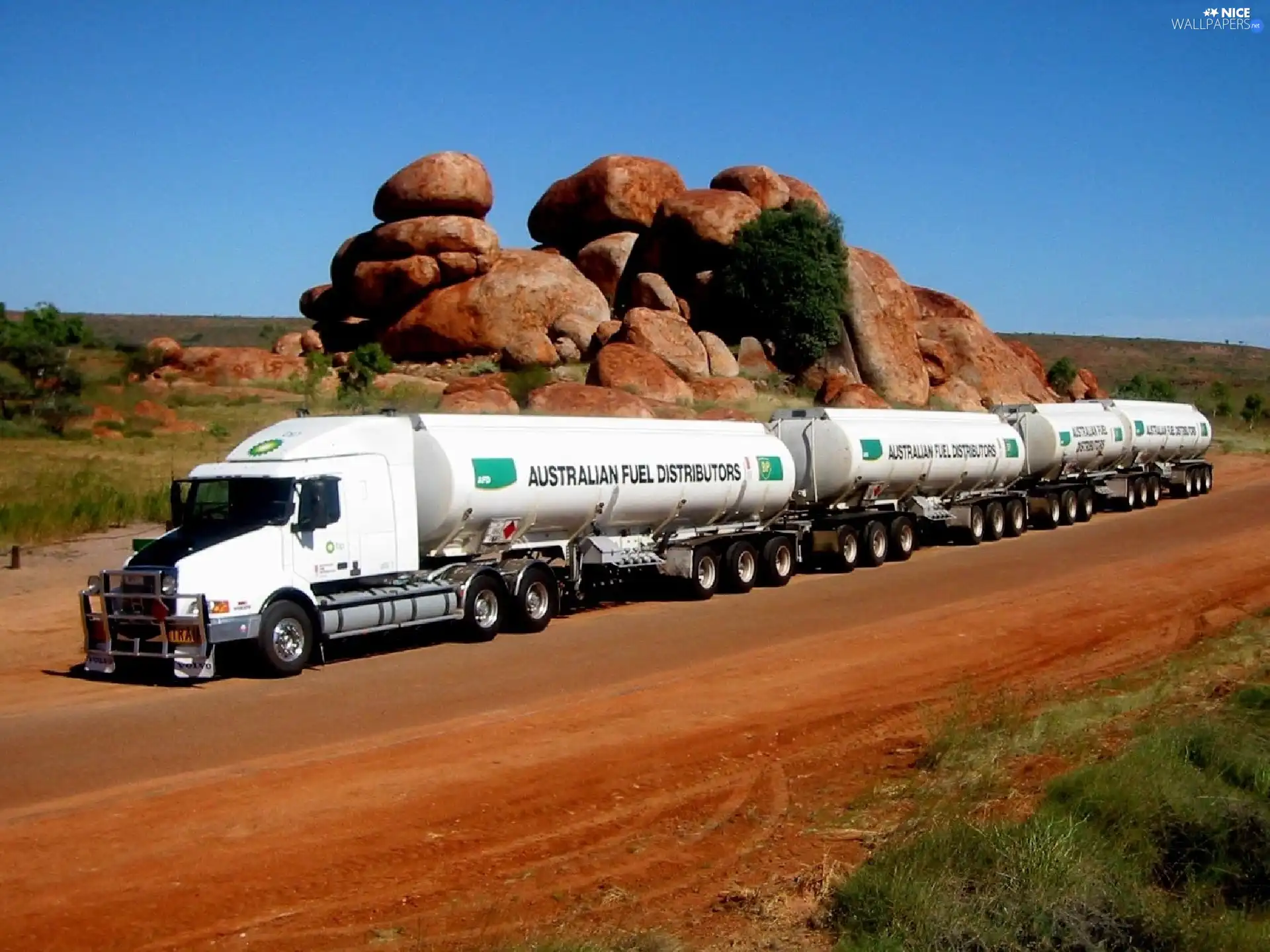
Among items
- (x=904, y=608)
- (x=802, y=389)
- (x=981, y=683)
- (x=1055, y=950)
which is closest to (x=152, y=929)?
(x=1055, y=950)

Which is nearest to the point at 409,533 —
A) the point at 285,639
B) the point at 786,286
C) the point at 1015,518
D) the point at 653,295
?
the point at 285,639

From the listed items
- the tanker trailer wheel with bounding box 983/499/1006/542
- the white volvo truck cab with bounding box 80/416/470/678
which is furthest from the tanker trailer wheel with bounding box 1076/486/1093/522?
the white volvo truck cab with bounding box 80/416/470/678

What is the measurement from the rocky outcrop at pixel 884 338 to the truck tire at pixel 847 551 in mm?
34015

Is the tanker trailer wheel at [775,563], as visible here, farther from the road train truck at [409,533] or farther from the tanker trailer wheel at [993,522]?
the tanker trailer wheel at [993,522]

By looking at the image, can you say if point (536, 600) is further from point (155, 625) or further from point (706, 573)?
point (155, 625)

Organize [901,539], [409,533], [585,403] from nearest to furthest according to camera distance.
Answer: [409,533] → [901,539] → [585,403]

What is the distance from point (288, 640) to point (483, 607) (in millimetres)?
3781

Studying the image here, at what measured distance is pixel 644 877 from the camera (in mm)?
9523

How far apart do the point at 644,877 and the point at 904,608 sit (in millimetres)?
14916

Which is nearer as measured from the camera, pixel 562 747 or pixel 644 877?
pixel 644 877

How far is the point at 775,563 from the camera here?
1108 inches

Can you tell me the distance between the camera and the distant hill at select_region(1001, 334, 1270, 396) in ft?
477

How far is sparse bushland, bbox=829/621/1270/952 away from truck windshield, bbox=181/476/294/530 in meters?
9.41

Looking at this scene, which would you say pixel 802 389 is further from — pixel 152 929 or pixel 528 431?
pixel 152 929
